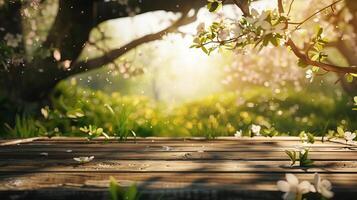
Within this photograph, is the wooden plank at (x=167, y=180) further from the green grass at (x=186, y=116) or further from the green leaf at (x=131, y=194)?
the green grass at (x=186, y=116)

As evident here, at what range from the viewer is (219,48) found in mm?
3084

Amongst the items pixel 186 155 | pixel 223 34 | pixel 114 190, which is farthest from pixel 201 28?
pixel 114 190

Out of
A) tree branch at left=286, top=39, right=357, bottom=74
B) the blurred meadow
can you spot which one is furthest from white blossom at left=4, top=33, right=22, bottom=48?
tree branch at left=286, top=39, right=357, bottom=74

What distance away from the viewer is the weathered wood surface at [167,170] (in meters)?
1.88

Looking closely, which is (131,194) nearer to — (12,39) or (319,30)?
(319,30)

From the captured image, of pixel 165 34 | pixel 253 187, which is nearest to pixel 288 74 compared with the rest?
pixel 165 34

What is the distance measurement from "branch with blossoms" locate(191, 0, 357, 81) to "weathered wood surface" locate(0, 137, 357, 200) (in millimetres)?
601

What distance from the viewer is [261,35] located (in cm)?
270

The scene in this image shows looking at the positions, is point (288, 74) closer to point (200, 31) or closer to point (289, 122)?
point (289, 122)

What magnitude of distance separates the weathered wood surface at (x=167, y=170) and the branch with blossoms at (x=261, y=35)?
0.60 metres

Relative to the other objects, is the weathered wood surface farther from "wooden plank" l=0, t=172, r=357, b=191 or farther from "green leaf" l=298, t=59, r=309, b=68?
"green leaf" l=298, t=59, r=309, b=68

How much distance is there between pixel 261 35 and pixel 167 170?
0.92 meters

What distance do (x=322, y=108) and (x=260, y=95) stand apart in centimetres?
264

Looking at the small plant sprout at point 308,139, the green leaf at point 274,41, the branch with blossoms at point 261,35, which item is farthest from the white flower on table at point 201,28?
the small plant sprout at point 308,139
